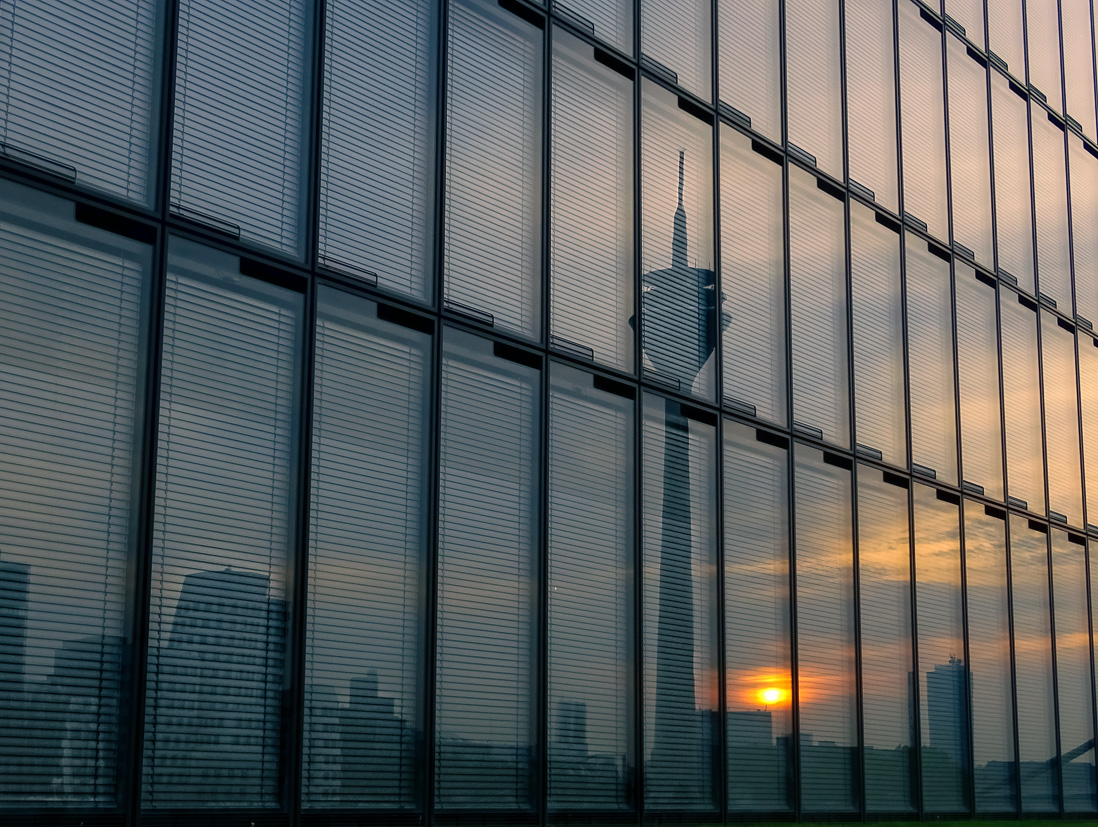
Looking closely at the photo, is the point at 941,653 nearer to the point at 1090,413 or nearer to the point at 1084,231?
the point at 1090,413

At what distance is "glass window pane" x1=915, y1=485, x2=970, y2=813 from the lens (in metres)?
17.8

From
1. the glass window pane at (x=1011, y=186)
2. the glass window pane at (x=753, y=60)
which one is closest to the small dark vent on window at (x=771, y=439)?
the glass window pane at (x=753, y=60)

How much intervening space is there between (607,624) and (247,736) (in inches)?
164

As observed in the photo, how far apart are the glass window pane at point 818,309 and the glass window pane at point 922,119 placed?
222 cm

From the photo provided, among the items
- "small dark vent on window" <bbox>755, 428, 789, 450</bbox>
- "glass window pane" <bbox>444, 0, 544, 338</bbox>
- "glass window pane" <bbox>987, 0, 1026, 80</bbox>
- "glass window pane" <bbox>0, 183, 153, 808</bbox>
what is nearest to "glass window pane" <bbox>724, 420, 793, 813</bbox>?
"small dark vent on window" <bbox>755, 428, 789, 450</bbox>

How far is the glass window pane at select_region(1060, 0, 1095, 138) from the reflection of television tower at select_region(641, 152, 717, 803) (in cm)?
1242

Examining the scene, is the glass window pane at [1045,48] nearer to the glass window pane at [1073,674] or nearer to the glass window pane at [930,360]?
the glass window pane at [930,360]

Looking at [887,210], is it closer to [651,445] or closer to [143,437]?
[651,445]

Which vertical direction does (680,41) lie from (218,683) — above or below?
above

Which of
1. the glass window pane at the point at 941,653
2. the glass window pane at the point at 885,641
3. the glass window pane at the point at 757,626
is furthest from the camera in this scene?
the glass window pane at the point at 941,653

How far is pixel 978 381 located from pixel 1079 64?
7.98 m

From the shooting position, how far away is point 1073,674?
71.6ft

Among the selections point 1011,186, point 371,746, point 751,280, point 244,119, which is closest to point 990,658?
point 751,280

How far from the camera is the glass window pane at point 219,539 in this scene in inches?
371
